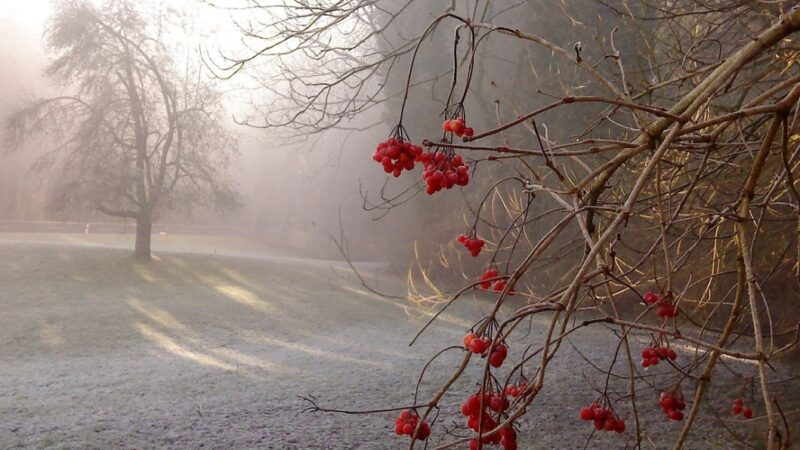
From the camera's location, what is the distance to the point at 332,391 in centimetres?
598

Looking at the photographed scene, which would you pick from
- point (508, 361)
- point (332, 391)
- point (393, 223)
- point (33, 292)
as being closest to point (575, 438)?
point (332, 391)

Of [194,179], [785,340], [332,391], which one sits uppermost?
[194,179]

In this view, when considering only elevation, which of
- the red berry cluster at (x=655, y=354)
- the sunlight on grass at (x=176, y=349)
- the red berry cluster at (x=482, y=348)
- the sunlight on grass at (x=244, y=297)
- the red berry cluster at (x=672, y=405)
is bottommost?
the sunlight on grass at (x=176, y=349)

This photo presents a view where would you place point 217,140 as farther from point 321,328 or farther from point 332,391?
point 332,391

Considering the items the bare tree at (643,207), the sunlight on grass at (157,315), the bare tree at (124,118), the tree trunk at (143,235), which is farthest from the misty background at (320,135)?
the sunlight on grass at (157,315)

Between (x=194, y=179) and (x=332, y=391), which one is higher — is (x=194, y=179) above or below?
above

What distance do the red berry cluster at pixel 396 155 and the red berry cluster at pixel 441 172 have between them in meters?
0.03

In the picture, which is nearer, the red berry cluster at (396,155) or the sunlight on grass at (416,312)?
the red berry cluster at (396,155)

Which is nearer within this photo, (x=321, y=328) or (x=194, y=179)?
(x=321, y=328)

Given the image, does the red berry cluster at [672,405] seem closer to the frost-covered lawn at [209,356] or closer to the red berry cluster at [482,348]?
the red berry cluster at [482,348]

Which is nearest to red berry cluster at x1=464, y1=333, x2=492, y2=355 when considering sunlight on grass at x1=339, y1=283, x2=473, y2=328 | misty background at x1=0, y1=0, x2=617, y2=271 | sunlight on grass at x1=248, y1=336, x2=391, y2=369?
misty background at x1=0, y1=0, x2=617, y2=271

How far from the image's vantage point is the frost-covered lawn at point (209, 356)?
4.64m

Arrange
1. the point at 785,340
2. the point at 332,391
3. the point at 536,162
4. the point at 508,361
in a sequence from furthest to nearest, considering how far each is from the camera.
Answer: the point at 536,162 → the point at 508,361 → the point at 785,340 → the point at 332,391

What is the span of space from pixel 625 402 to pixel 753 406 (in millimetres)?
967
